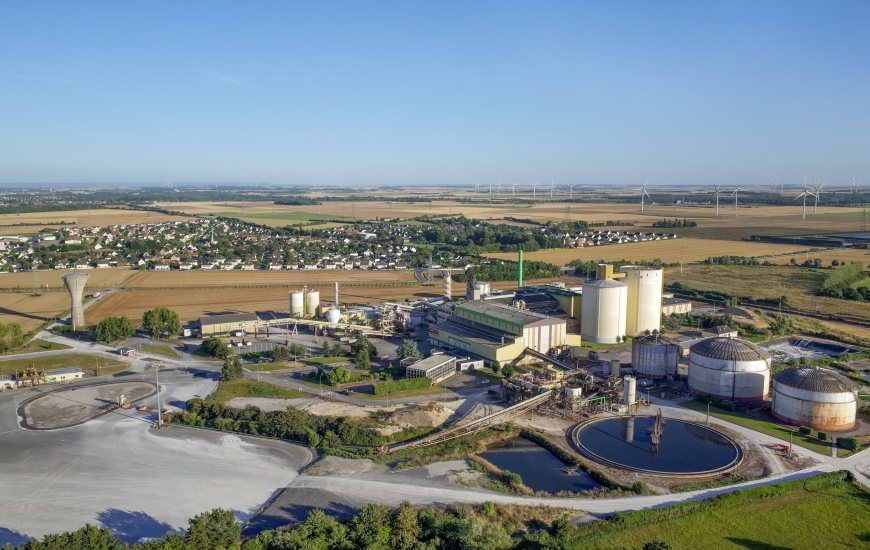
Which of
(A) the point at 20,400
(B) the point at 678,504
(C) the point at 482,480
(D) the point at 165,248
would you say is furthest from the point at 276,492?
(D) the point at 165,248

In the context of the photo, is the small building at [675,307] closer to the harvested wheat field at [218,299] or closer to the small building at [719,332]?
the small building at [719,332]

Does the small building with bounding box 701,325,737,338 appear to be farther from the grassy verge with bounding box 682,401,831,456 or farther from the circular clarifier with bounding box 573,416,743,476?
the circular clarifier with bounding box 573,416,743,476

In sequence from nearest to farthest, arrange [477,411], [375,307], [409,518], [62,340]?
[409,518] < [477,411] < [62,340] < [375,307]

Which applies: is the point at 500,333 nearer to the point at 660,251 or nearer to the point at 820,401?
the point at 820,401

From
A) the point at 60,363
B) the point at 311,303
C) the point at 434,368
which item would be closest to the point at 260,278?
the point at 311,303

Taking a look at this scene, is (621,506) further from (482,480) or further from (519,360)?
(519,360)

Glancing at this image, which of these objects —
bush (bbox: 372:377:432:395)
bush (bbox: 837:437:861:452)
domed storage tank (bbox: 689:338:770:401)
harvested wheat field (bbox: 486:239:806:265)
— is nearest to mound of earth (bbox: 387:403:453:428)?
bush (bbox: 372:377:432:395)
